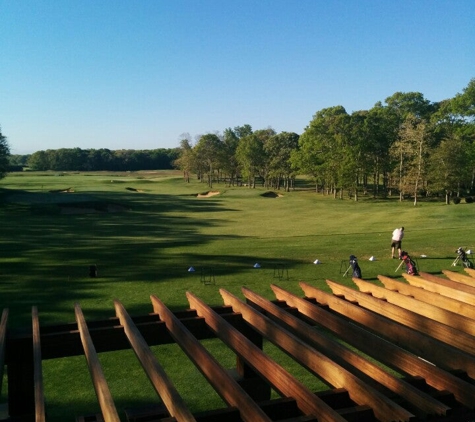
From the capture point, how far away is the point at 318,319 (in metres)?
4.09

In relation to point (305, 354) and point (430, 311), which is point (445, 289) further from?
point (305, 354)

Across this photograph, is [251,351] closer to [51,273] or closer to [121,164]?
[51,273]

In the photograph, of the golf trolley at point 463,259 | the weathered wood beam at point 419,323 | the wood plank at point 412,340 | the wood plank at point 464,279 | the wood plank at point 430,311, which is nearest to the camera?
the wood plank at point 412,340

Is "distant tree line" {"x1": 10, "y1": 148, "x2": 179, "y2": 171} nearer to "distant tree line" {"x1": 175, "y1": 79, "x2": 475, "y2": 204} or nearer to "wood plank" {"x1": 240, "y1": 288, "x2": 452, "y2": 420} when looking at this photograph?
"distant tree line" {"x1": 175, "y1": 79, "x2": 475, "y2": 204}

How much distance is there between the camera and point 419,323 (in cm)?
367

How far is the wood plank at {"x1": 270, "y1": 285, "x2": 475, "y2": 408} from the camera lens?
2.44m

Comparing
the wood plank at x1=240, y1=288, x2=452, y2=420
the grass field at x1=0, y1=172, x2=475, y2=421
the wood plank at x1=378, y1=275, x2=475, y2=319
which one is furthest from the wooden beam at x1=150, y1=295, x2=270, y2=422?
the grass field at x1=0, y1=172, x2=475, y2=421

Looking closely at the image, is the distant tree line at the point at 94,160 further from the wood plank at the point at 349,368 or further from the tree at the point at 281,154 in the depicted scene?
the wood plank at the point at 349,368

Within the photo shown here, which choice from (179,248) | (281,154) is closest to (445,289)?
(179,248)

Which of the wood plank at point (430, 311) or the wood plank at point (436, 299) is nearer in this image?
the wood plank at point (430, 311)

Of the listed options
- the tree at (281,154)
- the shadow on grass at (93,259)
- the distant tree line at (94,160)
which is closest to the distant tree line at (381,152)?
the tree at (281,154)

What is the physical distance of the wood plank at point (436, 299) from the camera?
4141 mm

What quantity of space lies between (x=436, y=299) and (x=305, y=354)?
2026 millimetres

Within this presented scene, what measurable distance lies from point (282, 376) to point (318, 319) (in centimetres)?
146
